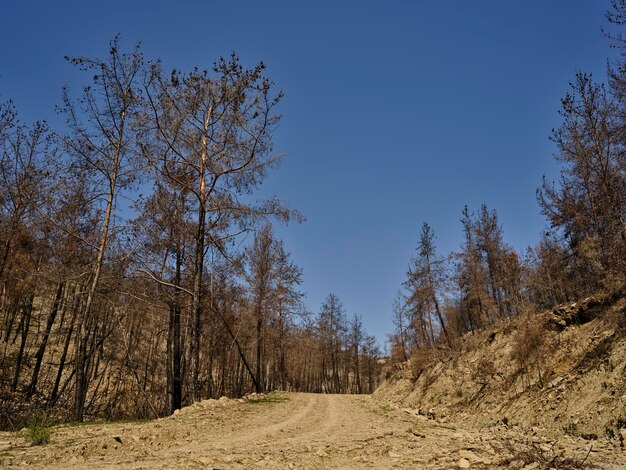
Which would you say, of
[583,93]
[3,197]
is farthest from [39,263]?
[583,93]

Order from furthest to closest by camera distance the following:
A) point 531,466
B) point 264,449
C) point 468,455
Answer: point 264,449, point 468,455, point 531,466

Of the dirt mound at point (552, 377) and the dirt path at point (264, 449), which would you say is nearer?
the dirt path at point (264, 449)

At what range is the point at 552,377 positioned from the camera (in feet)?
38.5

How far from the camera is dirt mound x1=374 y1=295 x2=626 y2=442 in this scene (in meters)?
8.82

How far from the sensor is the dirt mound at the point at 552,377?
882 cm

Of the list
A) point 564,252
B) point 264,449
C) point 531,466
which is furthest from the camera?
point 564,252

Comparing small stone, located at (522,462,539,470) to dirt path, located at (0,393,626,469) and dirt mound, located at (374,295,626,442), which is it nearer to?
dirt path, located at (0,393,626,469)

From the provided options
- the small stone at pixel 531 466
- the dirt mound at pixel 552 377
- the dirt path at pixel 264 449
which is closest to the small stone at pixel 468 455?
the dirt path at pixel 264 449

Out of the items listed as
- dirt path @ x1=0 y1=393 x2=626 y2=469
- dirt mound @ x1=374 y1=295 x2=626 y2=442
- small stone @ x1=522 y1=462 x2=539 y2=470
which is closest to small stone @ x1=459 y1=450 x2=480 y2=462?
dirt path @ x1=0 y1=393 x2=626 y2=469

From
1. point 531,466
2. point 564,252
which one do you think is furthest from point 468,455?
point 564,252

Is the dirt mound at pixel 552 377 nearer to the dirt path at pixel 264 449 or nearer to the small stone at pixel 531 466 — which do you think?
the dirt path at pixel 264 449

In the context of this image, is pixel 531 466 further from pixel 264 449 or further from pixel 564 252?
pixel 564 252

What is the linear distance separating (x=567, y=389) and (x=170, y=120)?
1490 centimetres

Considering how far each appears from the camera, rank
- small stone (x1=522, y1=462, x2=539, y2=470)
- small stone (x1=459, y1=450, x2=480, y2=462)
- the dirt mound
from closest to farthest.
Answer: small stone (x1=522, y1=462, x2=539, y2=470), small stone (x1=459, y1=450, x2=480, y2=462), the dirt mound
